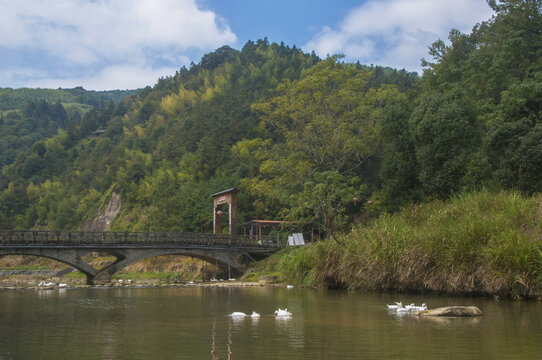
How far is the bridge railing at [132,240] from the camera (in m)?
29.8

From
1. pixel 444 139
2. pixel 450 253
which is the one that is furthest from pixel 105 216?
pixel 450 253

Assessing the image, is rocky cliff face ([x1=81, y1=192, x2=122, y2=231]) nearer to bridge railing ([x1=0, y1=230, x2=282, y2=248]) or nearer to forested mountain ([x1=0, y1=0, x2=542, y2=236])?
forested mountain ([x1=0, y1=0, x2=542, y2=236])

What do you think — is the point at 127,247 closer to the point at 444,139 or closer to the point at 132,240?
the point at 132,240

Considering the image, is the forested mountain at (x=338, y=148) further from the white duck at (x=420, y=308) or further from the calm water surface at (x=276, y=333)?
the calm water surface at (x=276, y=333)

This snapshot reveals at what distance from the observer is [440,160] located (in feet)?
108

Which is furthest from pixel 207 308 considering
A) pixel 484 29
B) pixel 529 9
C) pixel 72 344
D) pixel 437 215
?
pixel 484 29

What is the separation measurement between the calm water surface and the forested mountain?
1206 cm

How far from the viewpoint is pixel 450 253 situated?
17.1 m

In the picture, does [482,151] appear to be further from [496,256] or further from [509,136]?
[496,256]

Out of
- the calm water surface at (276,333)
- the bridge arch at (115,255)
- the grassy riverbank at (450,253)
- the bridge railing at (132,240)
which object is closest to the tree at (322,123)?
the bridge railing at (132,240)

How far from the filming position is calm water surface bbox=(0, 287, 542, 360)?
832cm

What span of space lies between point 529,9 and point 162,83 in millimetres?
119145

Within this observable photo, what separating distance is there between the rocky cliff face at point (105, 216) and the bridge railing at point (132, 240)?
44004 mm

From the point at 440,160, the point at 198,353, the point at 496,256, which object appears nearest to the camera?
the point at 198,353
